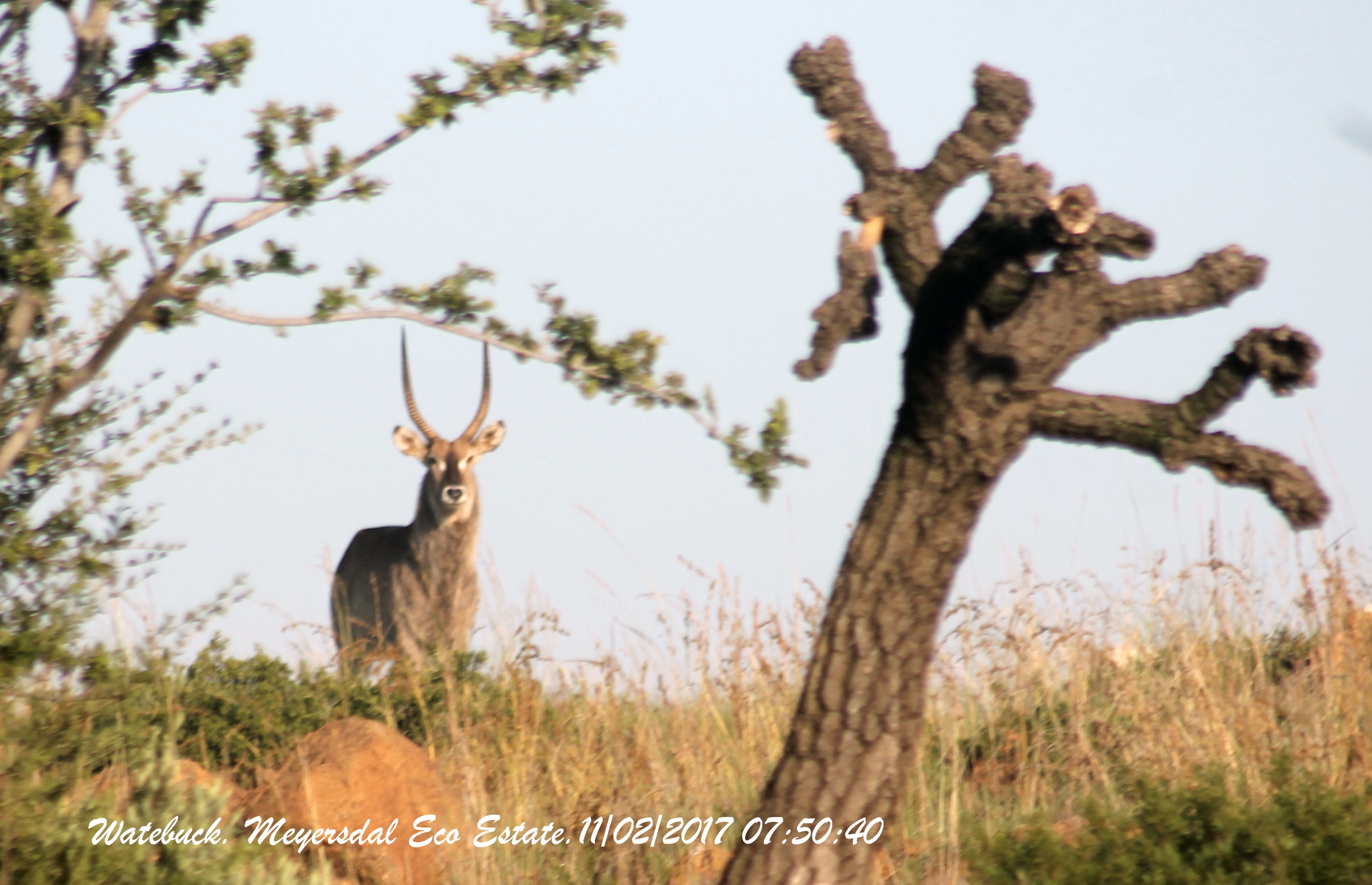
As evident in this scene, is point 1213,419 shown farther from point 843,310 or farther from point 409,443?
point 409,443

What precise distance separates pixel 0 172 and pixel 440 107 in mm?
1623

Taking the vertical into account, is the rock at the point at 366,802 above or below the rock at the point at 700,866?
above

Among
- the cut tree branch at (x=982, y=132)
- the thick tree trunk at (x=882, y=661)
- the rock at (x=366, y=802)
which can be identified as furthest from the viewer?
the rock at (x=366, y=802)

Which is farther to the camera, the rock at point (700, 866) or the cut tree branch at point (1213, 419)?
the rock at point (700, 866)

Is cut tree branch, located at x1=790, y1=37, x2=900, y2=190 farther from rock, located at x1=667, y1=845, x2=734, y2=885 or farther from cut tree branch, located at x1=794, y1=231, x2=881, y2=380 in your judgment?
rock, located at x1=667, y1=845, x2=734, y2=885

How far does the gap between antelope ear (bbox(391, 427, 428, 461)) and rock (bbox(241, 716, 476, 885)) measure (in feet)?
17.6

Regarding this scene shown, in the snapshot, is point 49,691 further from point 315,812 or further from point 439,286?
point 439,286

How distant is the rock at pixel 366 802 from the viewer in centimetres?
571

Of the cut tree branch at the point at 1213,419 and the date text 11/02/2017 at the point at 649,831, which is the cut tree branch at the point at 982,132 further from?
the date text 11/02/2017 at the point at 649,831

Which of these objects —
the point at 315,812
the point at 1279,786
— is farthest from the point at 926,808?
the point at 315,812

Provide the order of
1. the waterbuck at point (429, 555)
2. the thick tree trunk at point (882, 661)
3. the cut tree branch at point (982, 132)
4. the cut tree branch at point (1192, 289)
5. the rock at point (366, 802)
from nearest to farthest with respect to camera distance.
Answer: the cut tree branch at point (1192, 289)
the thick tree trunk at point (882, 661)
the cut tree branch at point (982, 132)
the rock at point (366, 802)
the waterbuck at point (429, 555)

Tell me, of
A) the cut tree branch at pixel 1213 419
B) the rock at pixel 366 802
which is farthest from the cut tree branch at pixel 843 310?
the rock at pixel 366 802

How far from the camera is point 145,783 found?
199 inches

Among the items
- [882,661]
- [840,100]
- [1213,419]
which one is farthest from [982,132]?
[882,661]
